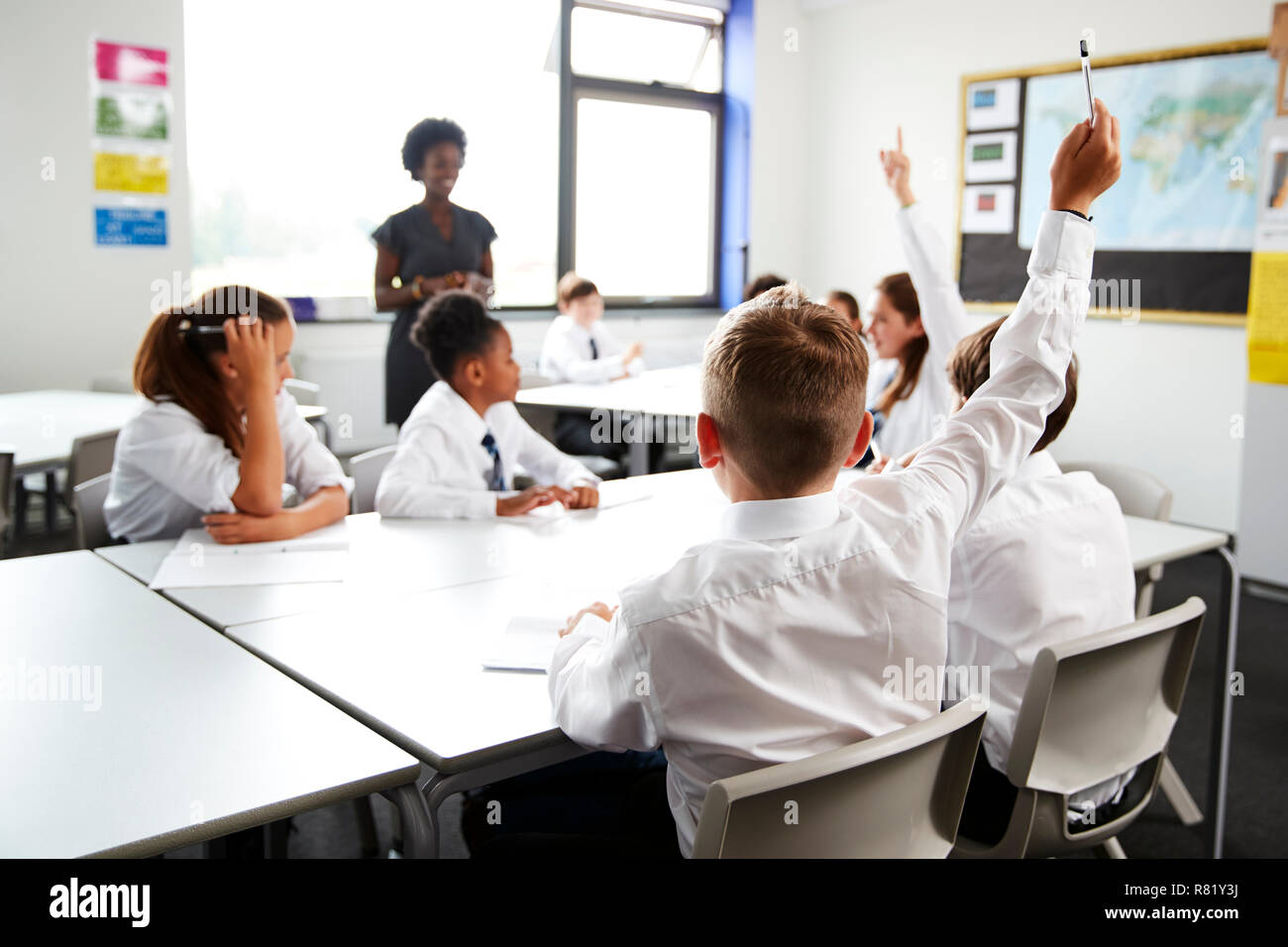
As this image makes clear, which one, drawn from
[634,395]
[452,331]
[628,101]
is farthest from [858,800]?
[628,101]

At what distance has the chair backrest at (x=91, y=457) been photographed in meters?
2.90

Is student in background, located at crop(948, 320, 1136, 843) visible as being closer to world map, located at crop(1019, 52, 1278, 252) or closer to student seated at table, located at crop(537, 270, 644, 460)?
student seated at table, located at crop(537, 270, 644, 460)

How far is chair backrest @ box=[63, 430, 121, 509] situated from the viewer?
2.90 m

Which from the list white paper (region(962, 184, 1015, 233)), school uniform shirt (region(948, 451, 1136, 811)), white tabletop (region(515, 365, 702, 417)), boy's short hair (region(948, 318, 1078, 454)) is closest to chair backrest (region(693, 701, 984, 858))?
school uniform shirt (region(948, 451, 1136, 811))

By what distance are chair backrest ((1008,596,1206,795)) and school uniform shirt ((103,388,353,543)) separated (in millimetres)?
1626

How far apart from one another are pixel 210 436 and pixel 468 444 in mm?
610

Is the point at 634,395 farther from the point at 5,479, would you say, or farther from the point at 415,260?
the point at 5,479

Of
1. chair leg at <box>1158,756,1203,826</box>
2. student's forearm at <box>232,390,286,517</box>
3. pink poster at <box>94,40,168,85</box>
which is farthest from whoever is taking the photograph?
pink poster at <box>94,40,168,85</box>

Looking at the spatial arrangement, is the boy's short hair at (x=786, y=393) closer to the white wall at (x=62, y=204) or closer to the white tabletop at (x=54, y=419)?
the white tabletop at (x=54, y=419)

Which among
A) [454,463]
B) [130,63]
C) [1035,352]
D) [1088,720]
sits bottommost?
[1088,720]

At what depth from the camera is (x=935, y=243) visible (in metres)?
2.73

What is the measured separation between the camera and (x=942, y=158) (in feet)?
22.1
